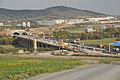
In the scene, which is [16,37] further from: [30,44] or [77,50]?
[77,50]

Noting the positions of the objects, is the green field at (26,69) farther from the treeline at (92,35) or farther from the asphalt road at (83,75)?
the treeline at (92,35)

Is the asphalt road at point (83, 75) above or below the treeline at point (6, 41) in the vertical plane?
above

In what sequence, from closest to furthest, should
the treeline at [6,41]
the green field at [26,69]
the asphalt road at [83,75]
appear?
the asphalt road at [83,75] < the green field at [26,69] < the treeline at [6,41]

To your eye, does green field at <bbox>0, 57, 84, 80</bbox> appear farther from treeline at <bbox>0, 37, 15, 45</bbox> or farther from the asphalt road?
treeline at <bbox>0, 37, 15, 45</bbox>

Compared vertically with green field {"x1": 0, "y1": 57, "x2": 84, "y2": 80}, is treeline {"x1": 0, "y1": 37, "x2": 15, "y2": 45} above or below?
below

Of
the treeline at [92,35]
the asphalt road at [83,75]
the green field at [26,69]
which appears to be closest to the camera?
the asphalt road at [83,75]

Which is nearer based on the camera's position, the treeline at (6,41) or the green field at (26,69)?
the green field at (26,69)

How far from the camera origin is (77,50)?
380 feet

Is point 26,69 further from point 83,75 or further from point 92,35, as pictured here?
point 92,35

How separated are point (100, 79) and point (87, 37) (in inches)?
5800

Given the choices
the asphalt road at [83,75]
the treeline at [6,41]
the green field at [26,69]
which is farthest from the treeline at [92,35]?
the asphalt road at [83,75]

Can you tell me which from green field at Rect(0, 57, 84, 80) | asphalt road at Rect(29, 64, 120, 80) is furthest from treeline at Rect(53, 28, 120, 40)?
asphalt road at Rect(29, 64, 120, 80)

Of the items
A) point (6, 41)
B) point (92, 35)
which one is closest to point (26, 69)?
point (6, 41)

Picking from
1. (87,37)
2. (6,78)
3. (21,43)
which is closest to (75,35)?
(87,37)
